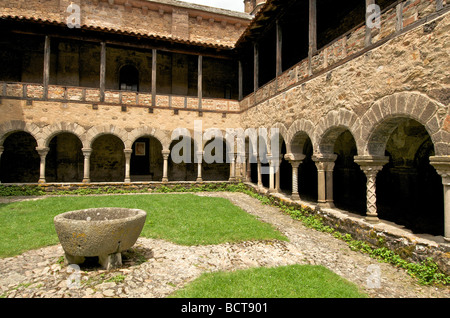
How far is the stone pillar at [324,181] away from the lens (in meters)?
7.90

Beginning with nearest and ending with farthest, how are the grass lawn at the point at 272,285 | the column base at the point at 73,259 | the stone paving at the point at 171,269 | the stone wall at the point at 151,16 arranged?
the grass lawn at the point at 272,285, the stone paving at the point at 171,269, the column base at the point at 73,259, the stone wall at the point at 151,16

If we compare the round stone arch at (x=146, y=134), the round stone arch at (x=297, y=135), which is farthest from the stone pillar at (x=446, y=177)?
the round stone arch at (x=146, y=134)

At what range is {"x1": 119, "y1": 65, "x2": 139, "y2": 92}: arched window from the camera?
16.3 m

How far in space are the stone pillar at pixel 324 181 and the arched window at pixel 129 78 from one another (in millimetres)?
12655

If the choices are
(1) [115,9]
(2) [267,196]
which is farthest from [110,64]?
(2) [267,196]

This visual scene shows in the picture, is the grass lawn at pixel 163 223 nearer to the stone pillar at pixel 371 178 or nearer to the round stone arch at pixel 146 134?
the stone pillar at pixel 371 178

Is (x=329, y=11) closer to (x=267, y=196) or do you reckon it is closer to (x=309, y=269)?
(x=267, y=196)

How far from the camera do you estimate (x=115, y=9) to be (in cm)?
1698

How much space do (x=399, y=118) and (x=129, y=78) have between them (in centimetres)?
1498

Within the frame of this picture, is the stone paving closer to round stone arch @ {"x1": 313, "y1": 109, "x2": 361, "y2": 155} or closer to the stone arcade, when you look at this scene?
the stone arcade

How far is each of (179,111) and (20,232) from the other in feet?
30.1

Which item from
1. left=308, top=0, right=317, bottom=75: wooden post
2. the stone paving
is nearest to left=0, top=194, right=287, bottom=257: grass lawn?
the stone paving
